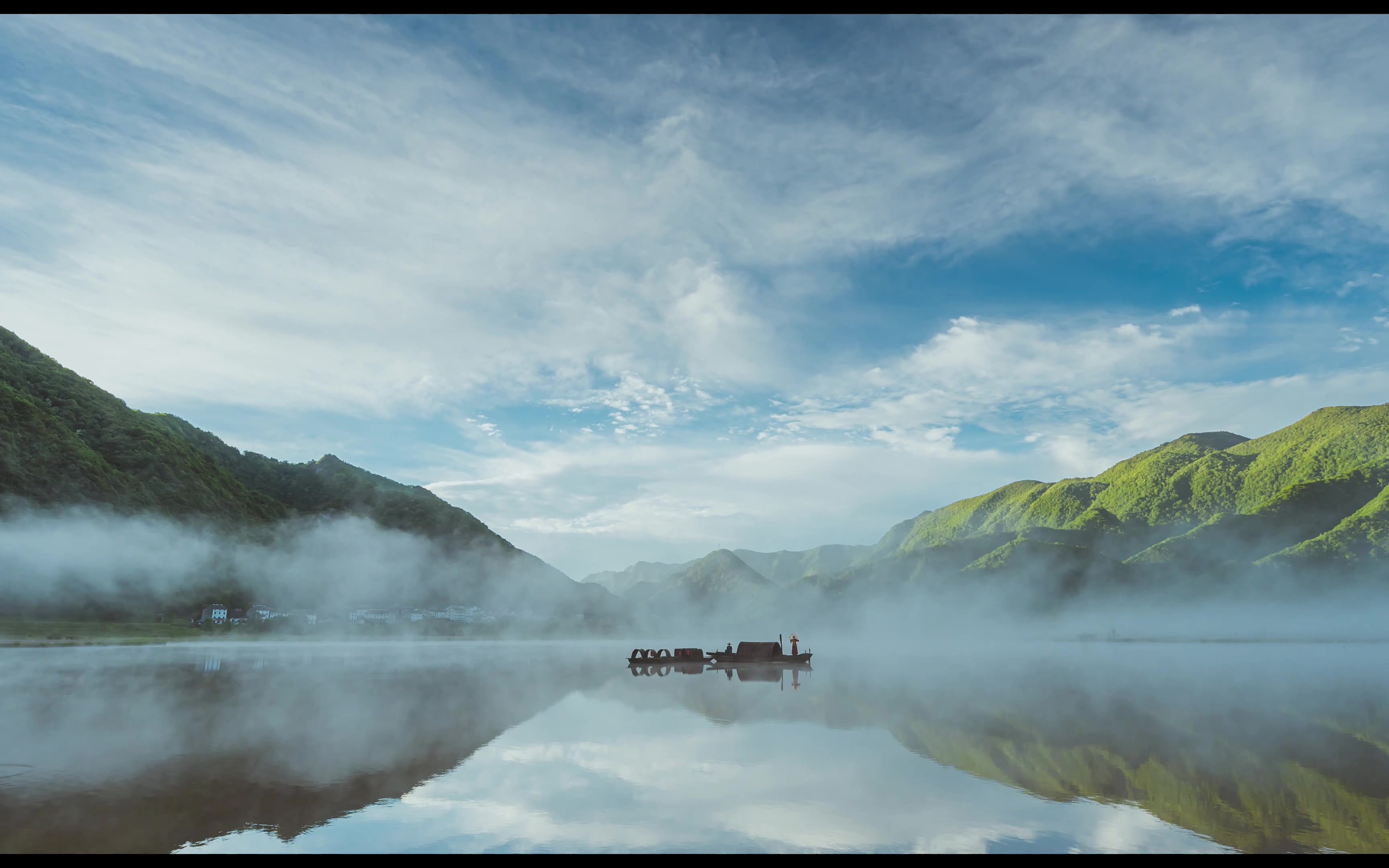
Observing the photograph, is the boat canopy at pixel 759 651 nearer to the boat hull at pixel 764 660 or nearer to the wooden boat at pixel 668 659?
the boat hull at pixel 764 660

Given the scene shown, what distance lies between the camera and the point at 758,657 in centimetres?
8669

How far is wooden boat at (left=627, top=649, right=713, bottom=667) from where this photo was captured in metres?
84.7

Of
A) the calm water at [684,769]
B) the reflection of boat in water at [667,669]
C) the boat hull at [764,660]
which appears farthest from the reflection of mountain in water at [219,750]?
the boat hull at [764,660]

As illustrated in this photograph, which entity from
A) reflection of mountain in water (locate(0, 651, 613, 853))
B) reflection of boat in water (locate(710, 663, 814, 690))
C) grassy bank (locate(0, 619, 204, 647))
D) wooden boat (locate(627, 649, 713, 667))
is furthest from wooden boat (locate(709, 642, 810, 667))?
grassy bank (locate(0, 619, 204, 647))

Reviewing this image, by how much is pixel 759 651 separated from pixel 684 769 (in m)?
68.0

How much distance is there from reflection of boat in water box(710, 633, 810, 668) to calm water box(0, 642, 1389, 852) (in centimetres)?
3634

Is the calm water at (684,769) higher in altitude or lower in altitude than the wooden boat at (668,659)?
higher

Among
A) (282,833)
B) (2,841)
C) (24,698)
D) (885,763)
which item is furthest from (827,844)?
(24,698)

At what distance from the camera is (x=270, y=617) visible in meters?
196

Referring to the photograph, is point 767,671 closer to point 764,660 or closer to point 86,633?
point 764,660

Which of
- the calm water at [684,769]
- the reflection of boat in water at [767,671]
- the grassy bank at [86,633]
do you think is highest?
the calm water at [684,769]

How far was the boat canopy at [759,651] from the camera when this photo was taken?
86.6 m

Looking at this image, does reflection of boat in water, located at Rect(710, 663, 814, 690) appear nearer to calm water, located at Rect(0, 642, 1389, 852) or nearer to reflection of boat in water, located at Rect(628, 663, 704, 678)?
reflection of boat in water, located at Rect(628, 663, 704, 678)
